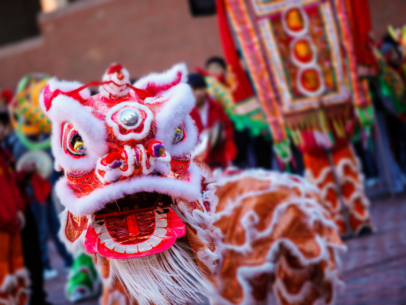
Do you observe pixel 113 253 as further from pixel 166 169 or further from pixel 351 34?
pixel 351 34

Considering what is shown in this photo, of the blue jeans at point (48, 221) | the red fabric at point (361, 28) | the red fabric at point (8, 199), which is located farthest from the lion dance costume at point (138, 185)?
the blue jeans at point (48, 221)

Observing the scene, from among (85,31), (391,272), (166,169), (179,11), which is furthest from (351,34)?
(85,31)

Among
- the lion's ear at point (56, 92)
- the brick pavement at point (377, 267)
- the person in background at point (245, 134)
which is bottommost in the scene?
the brick pavement at point (377, 267)

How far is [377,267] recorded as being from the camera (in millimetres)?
3385

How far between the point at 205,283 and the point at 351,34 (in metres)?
2.73

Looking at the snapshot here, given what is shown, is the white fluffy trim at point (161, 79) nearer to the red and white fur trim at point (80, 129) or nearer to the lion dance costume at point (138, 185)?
the lion dance costume at point (138, 185)

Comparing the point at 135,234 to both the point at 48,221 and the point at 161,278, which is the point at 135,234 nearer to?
the point at 161,278

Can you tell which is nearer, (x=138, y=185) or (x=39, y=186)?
(x=138, y=185)

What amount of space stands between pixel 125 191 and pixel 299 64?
269cm

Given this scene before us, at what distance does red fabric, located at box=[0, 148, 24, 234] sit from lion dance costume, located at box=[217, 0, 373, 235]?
5.67 feet

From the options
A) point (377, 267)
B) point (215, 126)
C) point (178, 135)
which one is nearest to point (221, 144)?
point (215, 126)

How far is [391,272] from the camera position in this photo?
126 inches

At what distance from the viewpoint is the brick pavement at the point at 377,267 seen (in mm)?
2857

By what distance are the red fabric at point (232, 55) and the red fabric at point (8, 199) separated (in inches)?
67.4
